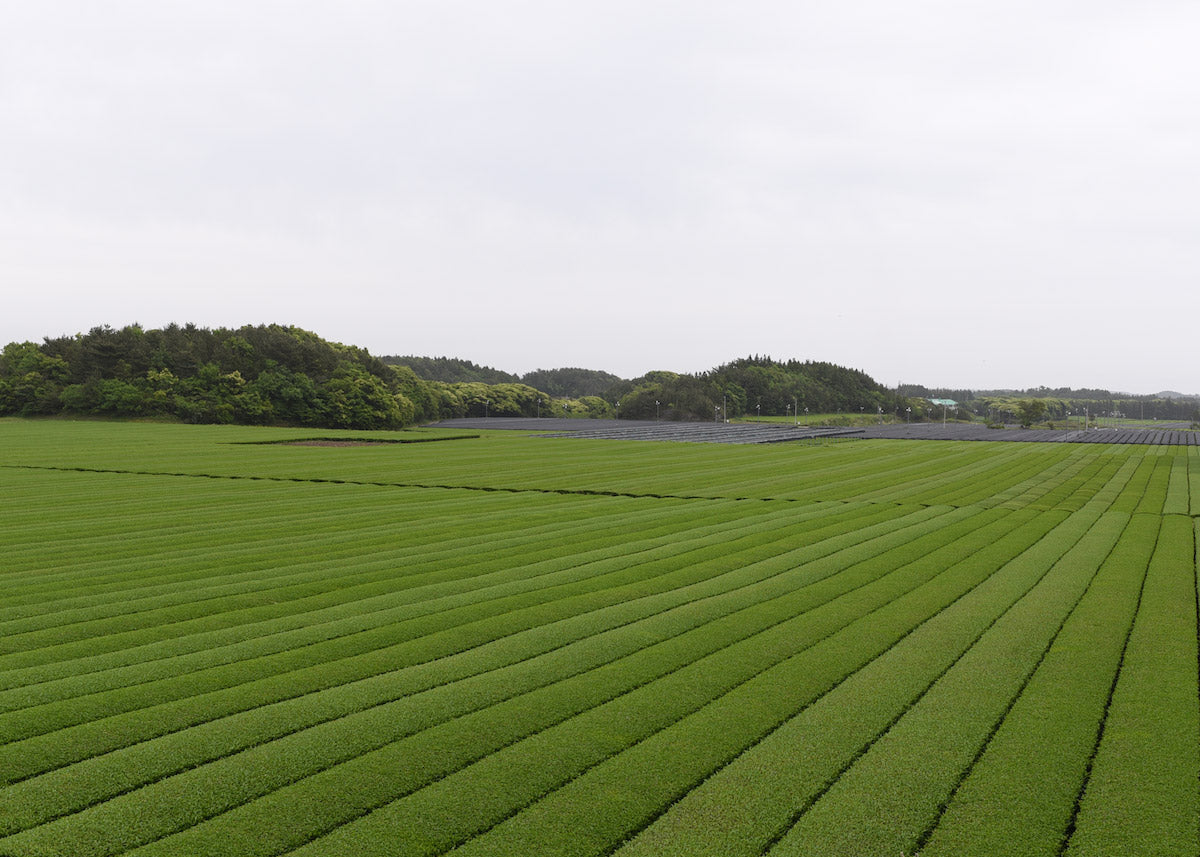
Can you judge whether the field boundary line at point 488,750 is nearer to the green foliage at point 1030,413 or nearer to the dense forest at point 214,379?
the dense forest at point 214,379

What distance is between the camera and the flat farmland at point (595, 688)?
17.1 ft

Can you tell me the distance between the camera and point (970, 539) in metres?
16.5

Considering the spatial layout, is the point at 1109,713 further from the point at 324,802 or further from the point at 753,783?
the point at 324,802

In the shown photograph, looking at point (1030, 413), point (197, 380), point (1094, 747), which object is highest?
point (197, 380)

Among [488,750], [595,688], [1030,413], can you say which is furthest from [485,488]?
[1030,413]

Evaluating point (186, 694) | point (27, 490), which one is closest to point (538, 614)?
point (186, 694)

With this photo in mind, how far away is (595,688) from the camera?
301 inches

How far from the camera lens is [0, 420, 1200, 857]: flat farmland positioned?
5.21m

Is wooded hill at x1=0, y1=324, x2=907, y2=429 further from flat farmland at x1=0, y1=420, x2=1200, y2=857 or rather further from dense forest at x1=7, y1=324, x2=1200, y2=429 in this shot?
flat farmland at x1=0, y1=420, x2=1200, y2=857

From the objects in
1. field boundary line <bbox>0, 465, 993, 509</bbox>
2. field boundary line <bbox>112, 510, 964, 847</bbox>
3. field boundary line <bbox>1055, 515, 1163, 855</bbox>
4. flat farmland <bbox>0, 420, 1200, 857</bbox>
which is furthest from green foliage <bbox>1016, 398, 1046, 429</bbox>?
field boundary line <bbox>112, 510, 964, 847</bbox>

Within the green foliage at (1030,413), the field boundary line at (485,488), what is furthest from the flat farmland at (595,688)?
the green foliage at (1030,413)

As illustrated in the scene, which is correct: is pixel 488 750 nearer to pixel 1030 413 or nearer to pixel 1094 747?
pixel 1094 747

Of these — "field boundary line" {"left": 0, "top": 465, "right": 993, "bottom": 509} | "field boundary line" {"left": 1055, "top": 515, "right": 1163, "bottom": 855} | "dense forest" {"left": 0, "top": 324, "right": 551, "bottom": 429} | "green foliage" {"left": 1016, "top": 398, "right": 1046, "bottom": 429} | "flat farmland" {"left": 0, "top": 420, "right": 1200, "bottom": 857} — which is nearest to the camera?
"field boundary line" {"left": 1055, "top": 515, "right": 1163, "bottom": 855}

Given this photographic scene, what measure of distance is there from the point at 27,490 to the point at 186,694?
75.0ft
